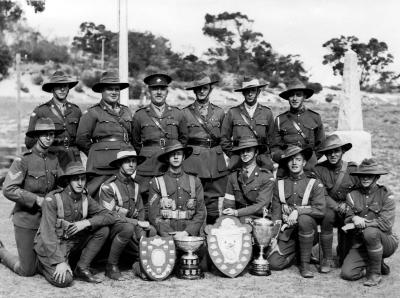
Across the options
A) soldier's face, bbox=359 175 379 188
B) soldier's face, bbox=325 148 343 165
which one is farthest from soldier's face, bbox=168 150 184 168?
soldier's face, bbox=359 175 379 188

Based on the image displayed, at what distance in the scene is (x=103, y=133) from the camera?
22.6ft

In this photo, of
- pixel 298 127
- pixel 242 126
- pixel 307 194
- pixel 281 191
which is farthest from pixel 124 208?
pixel 298 127

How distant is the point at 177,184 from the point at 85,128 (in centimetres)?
125

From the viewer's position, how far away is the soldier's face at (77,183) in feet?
19.7

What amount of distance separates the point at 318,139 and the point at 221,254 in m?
2.07

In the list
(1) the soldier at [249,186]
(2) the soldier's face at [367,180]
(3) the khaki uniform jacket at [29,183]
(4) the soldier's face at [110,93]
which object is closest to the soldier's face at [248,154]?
(1) the soldier at [249,186]

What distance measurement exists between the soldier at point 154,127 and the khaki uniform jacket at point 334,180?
5.58ft

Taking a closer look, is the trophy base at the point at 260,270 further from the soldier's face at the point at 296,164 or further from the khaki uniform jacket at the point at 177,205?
the soldier's face at the point at 296,164

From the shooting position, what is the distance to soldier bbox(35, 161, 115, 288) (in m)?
5.86

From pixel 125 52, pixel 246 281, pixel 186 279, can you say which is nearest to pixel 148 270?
pixel 186 279

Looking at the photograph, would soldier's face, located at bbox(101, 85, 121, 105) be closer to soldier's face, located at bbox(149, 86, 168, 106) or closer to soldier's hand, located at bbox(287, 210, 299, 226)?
soldier's face, located at bbox(149, 86, 168, 106)

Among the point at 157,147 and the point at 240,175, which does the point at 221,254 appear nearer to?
the point at 240,175

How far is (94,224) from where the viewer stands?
6.02m

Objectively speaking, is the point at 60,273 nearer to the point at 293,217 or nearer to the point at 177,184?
the point at 177,184
